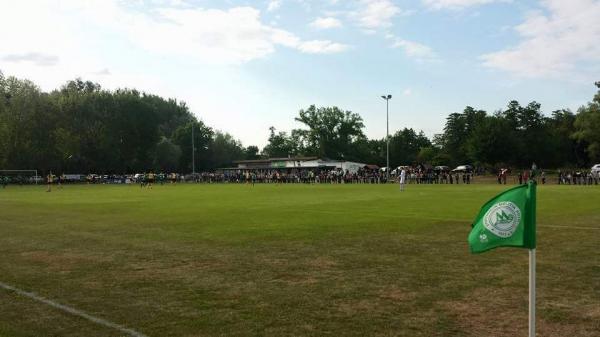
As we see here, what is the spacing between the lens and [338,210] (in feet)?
71.2

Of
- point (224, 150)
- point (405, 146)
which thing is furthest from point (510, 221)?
point (405, 146)

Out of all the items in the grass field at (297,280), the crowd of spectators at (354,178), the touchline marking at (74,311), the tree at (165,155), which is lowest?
the touchline marking at (74,311)

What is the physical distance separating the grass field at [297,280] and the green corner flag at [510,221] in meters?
1.58

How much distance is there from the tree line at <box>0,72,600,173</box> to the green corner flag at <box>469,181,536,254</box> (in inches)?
3417

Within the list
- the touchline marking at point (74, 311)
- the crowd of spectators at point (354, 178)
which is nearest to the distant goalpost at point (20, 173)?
the crowd of spectators at point (354, 178)

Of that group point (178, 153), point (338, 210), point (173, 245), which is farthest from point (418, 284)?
point (178, 153)

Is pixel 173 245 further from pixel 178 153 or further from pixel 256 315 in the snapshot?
pixel 178 153

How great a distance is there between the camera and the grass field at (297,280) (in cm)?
620

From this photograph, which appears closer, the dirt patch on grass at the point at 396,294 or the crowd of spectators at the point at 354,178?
the dirt patch on grass at the point at 396,294

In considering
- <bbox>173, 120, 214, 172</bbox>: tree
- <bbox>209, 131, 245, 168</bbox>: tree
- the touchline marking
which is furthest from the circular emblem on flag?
<bbox>209, 131, 245, 168</bbox>: tree

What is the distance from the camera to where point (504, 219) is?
4.76 metres

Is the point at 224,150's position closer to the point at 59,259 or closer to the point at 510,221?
the point at 59,259

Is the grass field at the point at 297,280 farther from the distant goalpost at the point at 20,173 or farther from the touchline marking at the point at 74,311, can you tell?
the distant goalpost at the point at 20,173

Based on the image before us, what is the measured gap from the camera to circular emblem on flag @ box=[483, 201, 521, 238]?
4.73 metres
